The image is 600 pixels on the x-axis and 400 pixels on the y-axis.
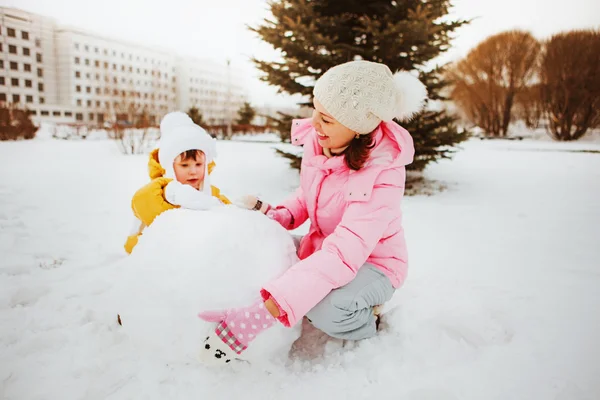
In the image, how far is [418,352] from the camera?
1795 mm

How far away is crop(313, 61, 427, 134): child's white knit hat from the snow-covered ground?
1.18 m

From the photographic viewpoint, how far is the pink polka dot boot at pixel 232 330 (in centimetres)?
141

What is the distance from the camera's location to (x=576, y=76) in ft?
19.4

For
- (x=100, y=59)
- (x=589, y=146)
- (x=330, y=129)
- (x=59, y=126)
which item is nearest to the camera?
(x=330, y=129)

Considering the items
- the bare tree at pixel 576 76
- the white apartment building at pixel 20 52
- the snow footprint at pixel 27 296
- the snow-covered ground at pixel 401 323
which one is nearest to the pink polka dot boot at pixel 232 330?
the snow-covered ground at pixel 401 323

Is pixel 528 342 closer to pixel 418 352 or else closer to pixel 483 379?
pixel 483 379

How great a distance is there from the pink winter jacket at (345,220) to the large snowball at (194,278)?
0.53 feet

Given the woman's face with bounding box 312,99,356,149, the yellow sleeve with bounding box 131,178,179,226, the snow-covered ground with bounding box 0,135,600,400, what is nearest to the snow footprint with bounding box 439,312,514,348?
the snow-covered ground with bounding box 0,135,600,400

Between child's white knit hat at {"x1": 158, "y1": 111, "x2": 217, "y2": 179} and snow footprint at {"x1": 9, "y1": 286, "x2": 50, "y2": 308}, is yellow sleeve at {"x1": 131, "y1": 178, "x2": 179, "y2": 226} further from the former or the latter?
snow footprint at {"x1": 9, "y1": 286, "x2": 50, "y2": 308}

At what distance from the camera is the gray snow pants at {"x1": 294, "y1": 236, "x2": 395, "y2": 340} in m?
1.64

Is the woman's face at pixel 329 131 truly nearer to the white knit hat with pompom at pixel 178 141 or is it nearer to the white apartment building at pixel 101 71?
the white knit hat with pompom at pixel 178 141

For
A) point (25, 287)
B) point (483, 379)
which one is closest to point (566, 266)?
point (483, 379)

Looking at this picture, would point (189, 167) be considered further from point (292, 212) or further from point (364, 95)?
point (364, 95)

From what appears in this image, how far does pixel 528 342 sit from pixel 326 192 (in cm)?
139
